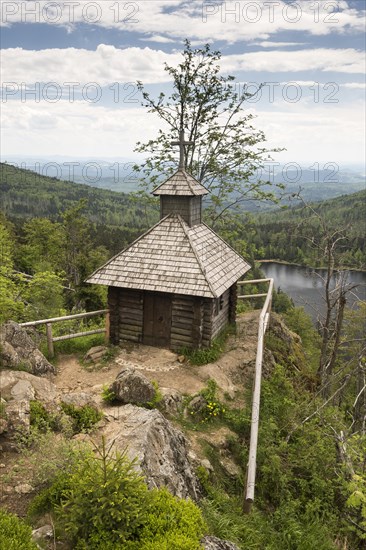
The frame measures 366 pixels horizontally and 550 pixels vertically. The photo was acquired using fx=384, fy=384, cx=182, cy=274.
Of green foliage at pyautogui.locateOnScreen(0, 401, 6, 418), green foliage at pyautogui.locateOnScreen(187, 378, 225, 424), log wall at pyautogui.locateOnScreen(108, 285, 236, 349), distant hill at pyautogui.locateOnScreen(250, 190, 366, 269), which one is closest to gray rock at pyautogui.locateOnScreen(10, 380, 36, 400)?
green foliage at pyautogui.locateOnScreen(0, 401, 6, 418)

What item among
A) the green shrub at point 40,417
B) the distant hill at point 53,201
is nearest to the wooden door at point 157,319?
the green shrub at point 40,417

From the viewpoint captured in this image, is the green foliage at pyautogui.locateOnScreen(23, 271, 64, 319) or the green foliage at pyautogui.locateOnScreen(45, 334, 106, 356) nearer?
the green foliage at pyautogui.locateOnScreen(45, 334, 106, 356)

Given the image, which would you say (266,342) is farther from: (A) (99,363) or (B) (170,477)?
(B) (170,477)

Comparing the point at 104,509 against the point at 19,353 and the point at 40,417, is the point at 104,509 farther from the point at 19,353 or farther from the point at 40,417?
the point at 19,353

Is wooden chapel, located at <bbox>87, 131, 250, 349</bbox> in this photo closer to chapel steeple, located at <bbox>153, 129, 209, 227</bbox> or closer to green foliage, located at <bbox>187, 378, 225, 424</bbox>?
chapel steeple, located at <bbox>153, 129, 209, 227</bbox>

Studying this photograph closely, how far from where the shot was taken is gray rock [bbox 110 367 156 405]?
9195 mm

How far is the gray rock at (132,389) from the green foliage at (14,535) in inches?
182

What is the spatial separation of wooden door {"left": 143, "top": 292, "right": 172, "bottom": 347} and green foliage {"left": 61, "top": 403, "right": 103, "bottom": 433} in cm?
544

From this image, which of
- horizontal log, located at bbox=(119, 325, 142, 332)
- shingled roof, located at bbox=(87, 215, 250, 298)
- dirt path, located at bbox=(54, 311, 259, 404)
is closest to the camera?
dirt path, located at bbox=(54, 311, 259, 404)

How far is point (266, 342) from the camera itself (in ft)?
49.0

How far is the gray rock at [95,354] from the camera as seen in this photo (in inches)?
498

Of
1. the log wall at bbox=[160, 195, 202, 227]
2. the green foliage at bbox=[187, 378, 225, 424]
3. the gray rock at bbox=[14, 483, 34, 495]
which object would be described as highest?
the log wall at bbox=[160, 195, 202, 227]

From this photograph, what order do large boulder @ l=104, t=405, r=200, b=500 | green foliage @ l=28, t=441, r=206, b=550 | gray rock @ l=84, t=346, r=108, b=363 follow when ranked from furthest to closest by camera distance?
gray rock @ l=84, t=346, r=108, b=363 < large boulder @ l=104, t=405, r=200, b=500 < green foliage @ l=28, t=441, r=206, b=550

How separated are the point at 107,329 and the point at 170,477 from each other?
800 cm
